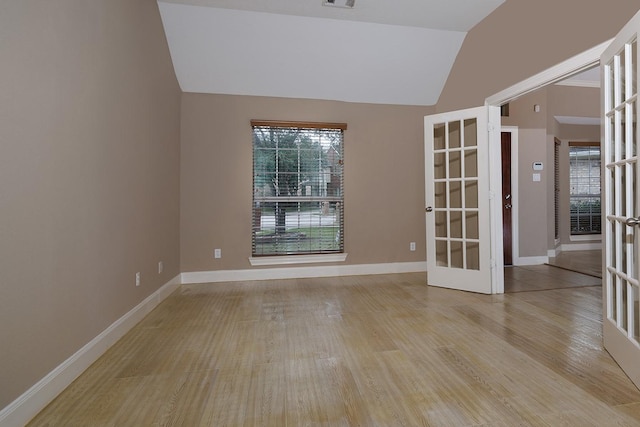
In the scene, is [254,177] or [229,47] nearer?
[229,47]

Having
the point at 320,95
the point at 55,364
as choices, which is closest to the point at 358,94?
the point at 320,95

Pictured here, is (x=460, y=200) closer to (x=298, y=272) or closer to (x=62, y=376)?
Answer: (x=298, y=272)

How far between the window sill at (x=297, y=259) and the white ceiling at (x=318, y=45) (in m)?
2.15

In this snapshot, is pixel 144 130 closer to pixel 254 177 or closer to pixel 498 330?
pixel 254 177

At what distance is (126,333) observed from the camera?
2.46 metres

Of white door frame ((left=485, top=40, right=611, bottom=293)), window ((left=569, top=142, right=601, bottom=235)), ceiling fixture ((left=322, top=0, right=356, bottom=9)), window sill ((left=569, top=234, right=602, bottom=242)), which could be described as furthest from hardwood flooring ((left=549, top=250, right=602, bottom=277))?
ceiling fixture ((left=322, top=0, right=356, bottom=9))

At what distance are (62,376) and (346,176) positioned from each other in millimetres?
3471

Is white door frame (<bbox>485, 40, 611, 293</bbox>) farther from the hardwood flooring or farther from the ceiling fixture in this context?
the hardwood flooring

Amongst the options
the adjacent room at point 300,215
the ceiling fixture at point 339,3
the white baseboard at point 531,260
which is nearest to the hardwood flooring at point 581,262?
the white baseboard at point 531,260

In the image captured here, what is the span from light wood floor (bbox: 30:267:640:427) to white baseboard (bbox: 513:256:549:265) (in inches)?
76.8

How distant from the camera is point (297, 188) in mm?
4238

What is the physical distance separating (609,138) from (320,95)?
10.2 ft

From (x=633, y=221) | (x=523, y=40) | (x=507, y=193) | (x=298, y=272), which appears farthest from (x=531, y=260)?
(x=633, y=221)

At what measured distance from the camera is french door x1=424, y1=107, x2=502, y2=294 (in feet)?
11.2
